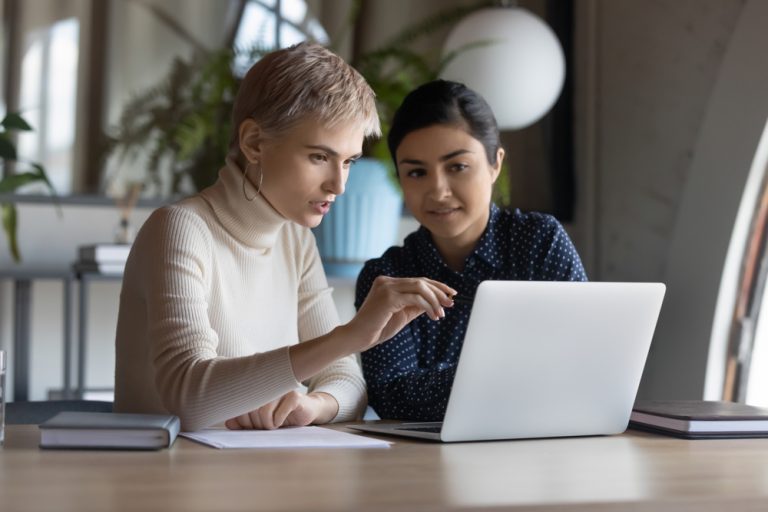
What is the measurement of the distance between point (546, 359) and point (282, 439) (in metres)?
0.35

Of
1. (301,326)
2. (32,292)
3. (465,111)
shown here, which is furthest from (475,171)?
(32,292)

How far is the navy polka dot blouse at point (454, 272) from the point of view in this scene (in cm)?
177

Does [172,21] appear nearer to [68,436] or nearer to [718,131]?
[718,131]

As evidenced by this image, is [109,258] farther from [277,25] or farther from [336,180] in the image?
[336,180]

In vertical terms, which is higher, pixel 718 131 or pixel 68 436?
pixel 718 131

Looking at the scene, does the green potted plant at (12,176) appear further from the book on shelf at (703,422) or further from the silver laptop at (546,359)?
the book on shelf at (703,422)

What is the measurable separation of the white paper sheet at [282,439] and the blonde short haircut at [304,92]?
46cm

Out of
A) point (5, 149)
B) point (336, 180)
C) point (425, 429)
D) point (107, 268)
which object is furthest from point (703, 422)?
point (107, 268)

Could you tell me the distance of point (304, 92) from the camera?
1543 millimetres

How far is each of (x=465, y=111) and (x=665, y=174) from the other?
1417 mm

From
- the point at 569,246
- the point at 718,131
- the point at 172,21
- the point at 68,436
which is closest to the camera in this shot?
the point at 68,436

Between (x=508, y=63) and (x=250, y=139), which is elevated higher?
(x=508, y=63)

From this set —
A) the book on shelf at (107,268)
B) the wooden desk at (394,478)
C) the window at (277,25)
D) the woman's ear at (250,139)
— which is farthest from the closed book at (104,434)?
the window at (277,25)

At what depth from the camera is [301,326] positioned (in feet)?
5.88
